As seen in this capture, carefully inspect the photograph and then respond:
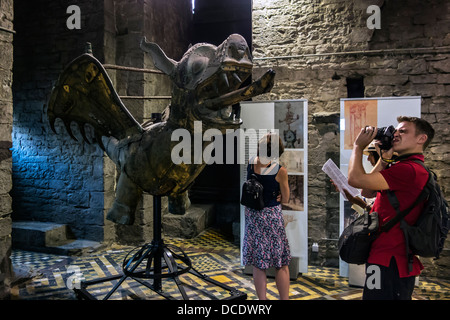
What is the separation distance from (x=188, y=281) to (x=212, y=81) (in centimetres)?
263

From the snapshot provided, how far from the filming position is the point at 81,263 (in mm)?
4543

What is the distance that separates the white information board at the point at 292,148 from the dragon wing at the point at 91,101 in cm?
158

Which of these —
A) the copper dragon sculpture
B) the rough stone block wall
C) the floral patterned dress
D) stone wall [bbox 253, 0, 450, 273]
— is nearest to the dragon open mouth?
the copper dragon sculpture

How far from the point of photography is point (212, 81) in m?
2.07

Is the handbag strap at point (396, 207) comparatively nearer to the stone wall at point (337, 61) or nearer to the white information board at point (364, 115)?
the white information board at point (364, 115)

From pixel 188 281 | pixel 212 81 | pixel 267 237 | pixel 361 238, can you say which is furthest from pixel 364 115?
pixel 188 281

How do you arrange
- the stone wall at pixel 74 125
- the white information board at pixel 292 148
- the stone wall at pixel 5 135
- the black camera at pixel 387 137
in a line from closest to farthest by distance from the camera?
the black camera at pixel 387 137 → the stone wall at pixel 5 135 → the white information board at pixel 292 148 → the stone wall at pixel 74 125

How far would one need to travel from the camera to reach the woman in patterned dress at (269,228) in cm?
298

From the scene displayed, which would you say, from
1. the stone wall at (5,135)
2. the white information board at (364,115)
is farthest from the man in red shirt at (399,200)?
the stone wall at (5,135)

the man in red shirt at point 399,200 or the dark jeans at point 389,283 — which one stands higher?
the man in red shirt at point 399,200

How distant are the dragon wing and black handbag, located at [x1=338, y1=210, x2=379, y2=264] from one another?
1.67 m

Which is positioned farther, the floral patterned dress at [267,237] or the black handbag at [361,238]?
the floral patterned dress at [267,237]

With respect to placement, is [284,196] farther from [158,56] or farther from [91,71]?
[91,71]

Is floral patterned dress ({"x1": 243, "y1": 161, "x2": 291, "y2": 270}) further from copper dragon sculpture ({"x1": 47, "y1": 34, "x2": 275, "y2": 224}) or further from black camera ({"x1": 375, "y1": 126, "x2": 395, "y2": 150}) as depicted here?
black camera ({"x1": 375, "y1": 126, "x2": 395, "y2": 150})
